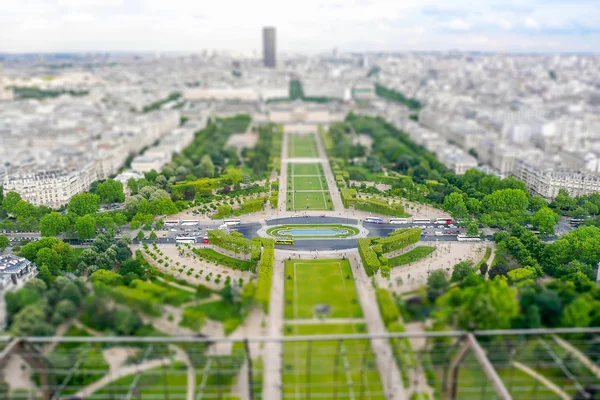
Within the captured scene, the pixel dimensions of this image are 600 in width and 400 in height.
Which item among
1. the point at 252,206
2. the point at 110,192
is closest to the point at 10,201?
the point at 110,192

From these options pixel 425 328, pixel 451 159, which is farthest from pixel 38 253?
pixel 451 159

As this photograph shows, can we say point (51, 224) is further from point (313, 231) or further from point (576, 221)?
point (576, 221)

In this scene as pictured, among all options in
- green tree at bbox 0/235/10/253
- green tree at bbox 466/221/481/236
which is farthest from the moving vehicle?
green tree at bbox 0/235/10/253

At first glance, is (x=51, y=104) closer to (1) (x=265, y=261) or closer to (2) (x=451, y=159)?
(2) (x=451, y=159)

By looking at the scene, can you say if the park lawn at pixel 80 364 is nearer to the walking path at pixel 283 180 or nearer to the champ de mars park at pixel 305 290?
the champ de mars park at pixel 305 290

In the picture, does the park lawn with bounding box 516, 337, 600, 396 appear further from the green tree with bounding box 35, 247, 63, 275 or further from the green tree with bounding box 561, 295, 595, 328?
the green tree with bounding box 35, 247, 63, 275
